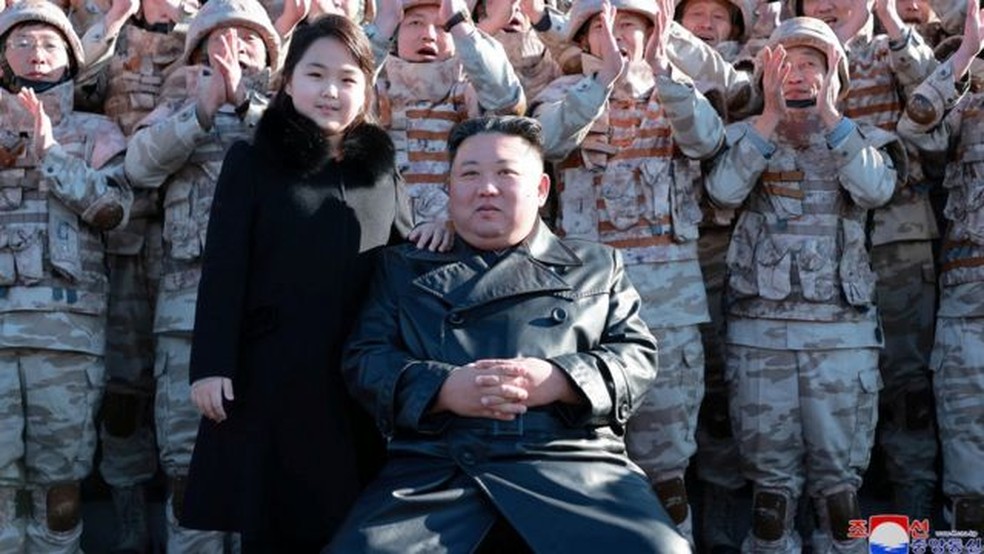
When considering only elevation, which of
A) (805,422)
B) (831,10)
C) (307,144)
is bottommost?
(805,422)

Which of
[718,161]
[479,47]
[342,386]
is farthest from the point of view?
[718,161]

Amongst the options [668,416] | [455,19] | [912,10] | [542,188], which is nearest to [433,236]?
[542,188]

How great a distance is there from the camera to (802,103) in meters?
6.34

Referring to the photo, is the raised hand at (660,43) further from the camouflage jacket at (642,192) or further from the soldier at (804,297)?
the soldier at (804,297)

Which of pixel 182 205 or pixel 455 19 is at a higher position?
pixel 455 19

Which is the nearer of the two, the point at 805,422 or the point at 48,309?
the point at 48,309

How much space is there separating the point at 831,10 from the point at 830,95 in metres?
1.27

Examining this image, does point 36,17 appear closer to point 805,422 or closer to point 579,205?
point 579,205

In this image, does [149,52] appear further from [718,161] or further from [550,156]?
[718,161]

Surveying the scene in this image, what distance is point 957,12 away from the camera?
749 cm

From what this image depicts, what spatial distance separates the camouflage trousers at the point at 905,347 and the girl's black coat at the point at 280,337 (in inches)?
132

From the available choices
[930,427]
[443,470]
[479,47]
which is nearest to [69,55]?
[479,47]

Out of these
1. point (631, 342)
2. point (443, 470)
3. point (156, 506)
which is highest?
point (631, 342)

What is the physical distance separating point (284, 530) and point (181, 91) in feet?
9.11
